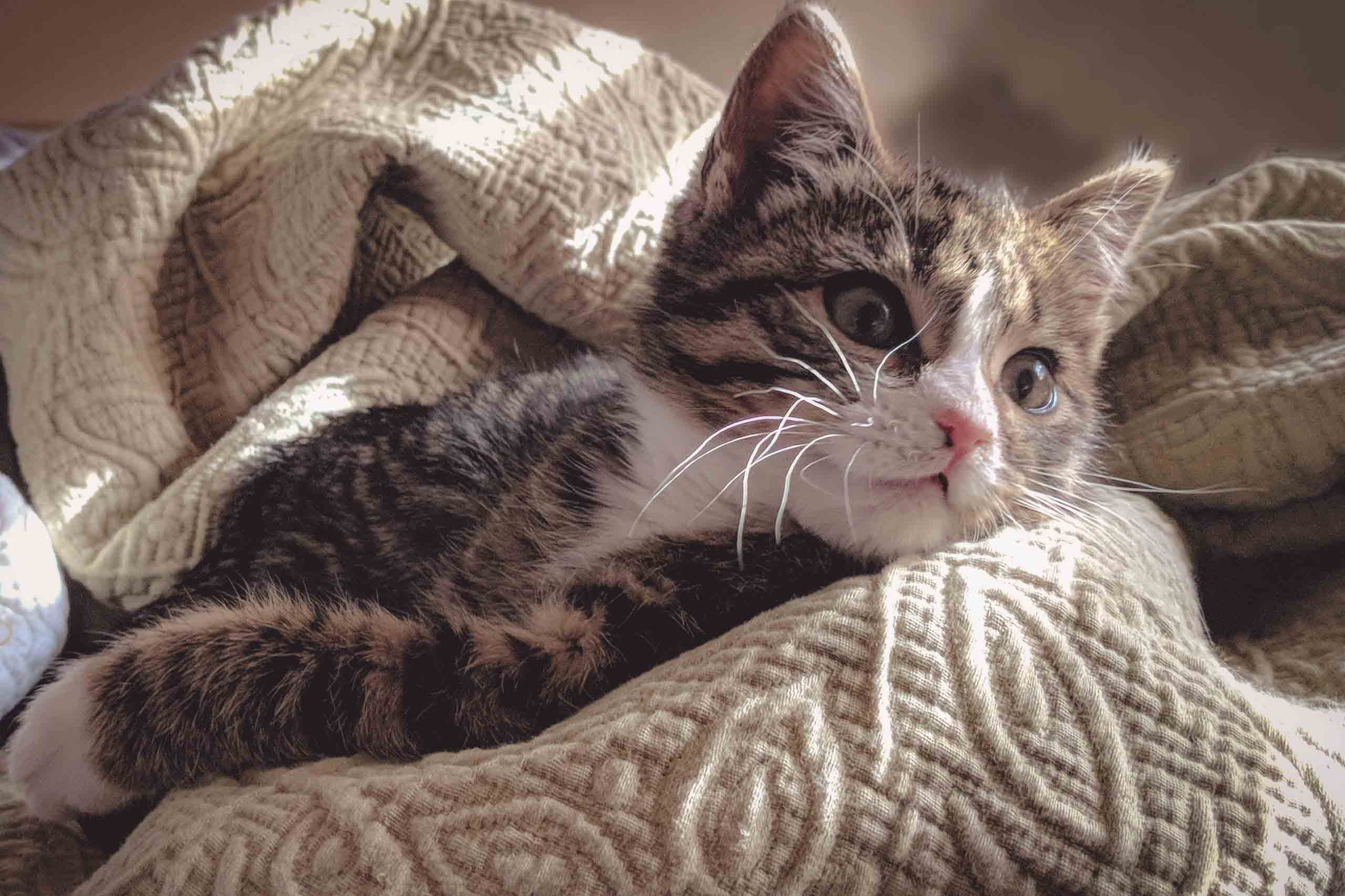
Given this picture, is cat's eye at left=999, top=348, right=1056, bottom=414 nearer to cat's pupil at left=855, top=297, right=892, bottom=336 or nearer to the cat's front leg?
cat's pupil at left=855, top=297, right=892, bottom=336

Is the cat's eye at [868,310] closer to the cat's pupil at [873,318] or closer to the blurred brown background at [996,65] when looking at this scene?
the cat's pupil at [873,318]

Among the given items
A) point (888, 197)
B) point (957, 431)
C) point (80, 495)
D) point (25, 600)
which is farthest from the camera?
point (80, 495)

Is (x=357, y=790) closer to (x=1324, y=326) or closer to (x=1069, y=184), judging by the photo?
(x=1324, y=326)

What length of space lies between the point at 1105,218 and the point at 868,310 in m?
0.42

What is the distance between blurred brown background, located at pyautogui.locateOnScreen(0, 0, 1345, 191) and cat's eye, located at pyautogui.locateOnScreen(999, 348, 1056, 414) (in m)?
0.64

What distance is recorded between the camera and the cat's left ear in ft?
2.91

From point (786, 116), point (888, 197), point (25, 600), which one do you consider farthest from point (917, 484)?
point (25, 600)

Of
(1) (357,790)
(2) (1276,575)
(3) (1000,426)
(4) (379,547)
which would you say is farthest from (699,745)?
(2) (1276,575)

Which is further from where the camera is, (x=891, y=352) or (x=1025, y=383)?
(x=1025, y=383)

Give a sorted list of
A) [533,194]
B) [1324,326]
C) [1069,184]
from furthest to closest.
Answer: [1069,184] → [533,194] → [1324,326]

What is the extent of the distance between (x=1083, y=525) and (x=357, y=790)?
26.5 inches

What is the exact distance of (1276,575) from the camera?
3.09 ft

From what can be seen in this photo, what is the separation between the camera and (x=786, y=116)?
Answer: 0.80 meters

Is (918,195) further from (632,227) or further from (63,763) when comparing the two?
(63,763)
